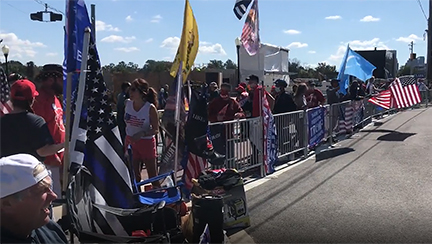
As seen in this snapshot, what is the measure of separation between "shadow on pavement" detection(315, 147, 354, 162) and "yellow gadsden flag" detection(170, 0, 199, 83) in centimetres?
565

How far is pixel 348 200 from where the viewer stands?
23.6 feet

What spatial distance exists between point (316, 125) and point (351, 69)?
5357 mm

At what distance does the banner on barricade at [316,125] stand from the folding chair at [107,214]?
7.49 m

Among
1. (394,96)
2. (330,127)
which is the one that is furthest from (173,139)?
(394,96)

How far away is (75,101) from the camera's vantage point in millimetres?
4176

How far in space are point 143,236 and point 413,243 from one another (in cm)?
306

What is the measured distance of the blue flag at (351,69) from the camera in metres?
16.4

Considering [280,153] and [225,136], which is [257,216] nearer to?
[225,136]

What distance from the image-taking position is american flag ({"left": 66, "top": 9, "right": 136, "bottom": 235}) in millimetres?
4027

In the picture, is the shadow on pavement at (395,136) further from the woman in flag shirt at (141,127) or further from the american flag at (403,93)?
the woman in flag shirt at (141,127)

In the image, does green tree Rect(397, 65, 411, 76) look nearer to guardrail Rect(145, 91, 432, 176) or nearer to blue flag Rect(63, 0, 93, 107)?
guardrail Rect(145, 91, 432, 176)

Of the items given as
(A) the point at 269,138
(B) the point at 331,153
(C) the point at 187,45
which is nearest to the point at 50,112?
(C) the point at 187,45

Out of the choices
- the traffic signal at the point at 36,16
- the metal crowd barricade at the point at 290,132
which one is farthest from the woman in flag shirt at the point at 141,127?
the metal crowd barricade at the point at 290,132

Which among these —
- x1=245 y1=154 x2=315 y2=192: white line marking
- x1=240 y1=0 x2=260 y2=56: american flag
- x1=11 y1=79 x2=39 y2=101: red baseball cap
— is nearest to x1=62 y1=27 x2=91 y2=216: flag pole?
x1=11 y1=79 x2=39 y2=101: red baseball cap
